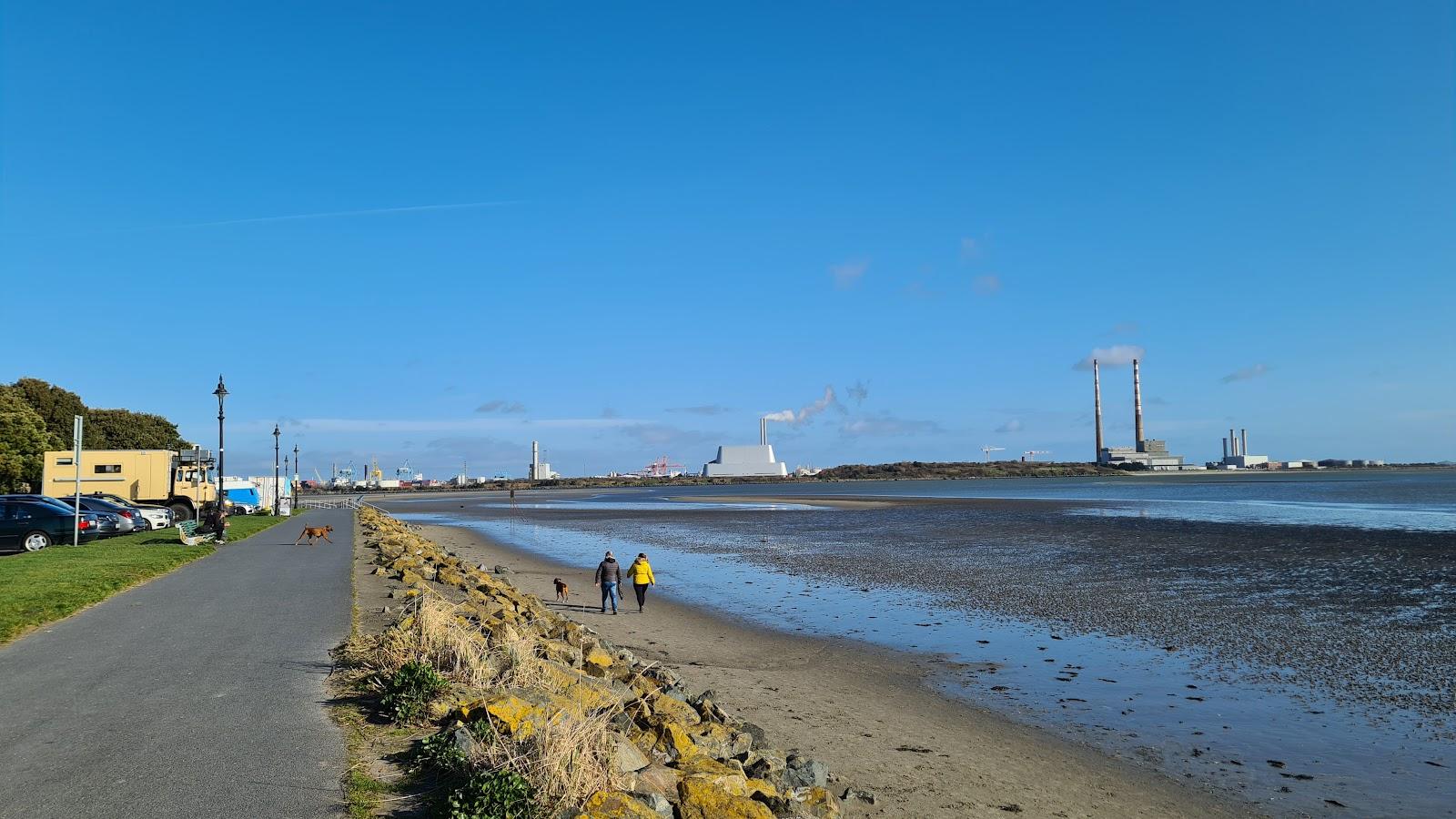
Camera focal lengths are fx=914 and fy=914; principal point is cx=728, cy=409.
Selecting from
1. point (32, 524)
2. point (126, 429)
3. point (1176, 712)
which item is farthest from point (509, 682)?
point (126, 429)

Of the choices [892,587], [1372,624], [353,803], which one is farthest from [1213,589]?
[353,803]

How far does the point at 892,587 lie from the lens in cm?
2536

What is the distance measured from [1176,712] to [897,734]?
4.07 metres

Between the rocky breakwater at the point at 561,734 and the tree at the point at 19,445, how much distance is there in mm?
56547

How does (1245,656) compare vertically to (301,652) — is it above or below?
below

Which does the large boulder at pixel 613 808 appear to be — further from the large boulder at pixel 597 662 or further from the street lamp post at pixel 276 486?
the street lamp post at pixel 276 486

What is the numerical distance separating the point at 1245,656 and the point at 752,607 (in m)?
10.6

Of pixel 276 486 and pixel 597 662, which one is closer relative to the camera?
pixel 597 662

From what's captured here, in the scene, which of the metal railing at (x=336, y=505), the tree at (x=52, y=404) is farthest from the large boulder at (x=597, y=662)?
the tree at (x=52, y=404)

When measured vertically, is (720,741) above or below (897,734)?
above

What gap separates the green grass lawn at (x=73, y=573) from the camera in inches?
565

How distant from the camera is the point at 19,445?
183 ft

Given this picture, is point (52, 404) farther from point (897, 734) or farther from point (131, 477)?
point (897, 734)

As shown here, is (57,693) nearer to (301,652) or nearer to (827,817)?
(301,652)
